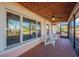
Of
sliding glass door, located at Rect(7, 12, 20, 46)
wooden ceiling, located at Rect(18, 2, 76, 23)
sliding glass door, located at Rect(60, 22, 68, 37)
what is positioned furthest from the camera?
sliding glass door, located at Rect(60, 22, 68, 37)

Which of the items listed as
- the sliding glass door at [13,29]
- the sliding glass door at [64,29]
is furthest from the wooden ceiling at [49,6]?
the sliding glass door at [64,29]

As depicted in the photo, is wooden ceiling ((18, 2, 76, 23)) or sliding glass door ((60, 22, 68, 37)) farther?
sliding glass door ((60, 22, 68, 37))

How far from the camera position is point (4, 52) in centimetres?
461

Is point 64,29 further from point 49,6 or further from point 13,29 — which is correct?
point 13,29

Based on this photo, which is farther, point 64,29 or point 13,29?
point 64,29

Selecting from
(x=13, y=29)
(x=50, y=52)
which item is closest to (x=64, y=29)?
(x=50, y=52)

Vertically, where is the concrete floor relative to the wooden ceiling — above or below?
below

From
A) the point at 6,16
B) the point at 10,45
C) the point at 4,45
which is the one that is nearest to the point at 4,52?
the point at 4,45

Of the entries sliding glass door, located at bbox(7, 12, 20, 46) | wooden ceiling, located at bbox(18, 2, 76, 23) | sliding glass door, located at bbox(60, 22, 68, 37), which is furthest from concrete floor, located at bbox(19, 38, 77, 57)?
sliding glass door, located at bbox(60, 22, 68, 37)

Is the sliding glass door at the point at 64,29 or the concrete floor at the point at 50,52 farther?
the sliding glass door at the point at 64,29

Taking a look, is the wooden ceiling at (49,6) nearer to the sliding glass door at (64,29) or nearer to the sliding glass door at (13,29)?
the sliding glass door at (13,29)

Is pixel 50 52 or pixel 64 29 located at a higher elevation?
pixel 64 29

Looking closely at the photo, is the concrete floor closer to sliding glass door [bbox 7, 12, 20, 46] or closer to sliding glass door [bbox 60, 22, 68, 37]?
sliding glass door [bbox 7, 12, 20, 46]

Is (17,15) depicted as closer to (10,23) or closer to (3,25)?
(10,23)
